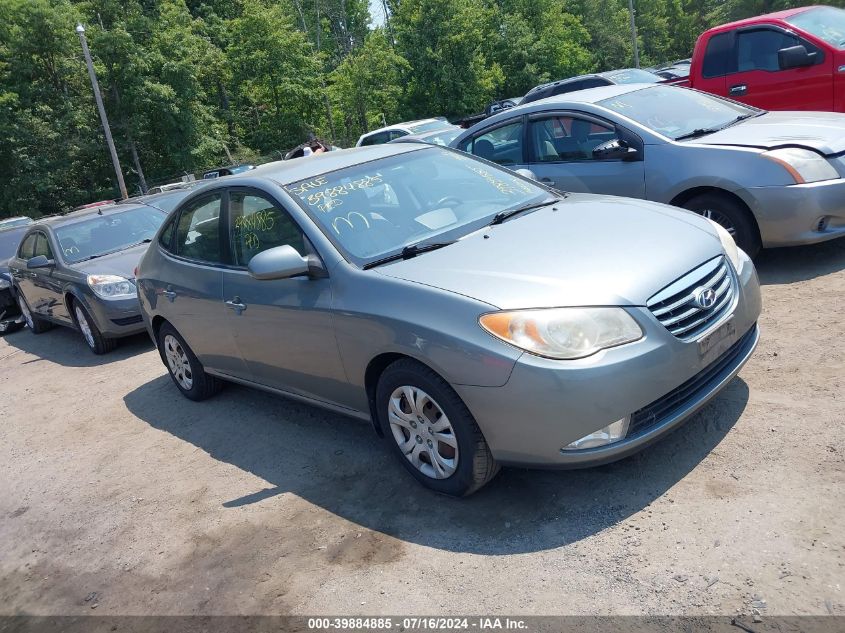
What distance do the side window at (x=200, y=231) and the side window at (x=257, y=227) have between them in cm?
24

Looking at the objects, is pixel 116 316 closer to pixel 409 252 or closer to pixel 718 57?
pixel 409 252

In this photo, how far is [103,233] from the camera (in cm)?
935

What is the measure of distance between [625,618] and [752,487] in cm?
102

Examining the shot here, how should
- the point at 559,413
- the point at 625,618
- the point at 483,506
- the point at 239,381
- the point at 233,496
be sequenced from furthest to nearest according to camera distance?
the point at 239,381, the point at 233,496, the point at 483,506, the point at 559,413, the point at 625,618

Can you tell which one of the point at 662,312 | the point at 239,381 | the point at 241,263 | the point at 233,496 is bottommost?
the point at 233,496

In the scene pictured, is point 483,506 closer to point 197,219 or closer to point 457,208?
point 457,208

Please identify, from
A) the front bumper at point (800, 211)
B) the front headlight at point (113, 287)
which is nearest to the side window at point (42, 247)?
the front headlight at point (113, 287)

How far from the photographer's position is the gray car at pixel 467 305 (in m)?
3.25

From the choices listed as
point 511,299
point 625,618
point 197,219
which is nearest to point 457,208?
point 511,299

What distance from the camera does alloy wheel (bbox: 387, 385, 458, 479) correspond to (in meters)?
3.60

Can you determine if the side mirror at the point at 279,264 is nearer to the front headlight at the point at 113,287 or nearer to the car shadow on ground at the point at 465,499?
the car shadow on ground at the point at 465,499

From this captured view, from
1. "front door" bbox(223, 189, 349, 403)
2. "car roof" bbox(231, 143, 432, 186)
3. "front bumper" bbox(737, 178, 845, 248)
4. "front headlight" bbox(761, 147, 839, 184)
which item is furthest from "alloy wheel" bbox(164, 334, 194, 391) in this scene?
"front headlight" bbox(761, 147, 839, 184)

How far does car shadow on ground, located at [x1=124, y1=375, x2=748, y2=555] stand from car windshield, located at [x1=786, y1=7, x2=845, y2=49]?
579cm

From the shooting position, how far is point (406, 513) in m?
3.77
